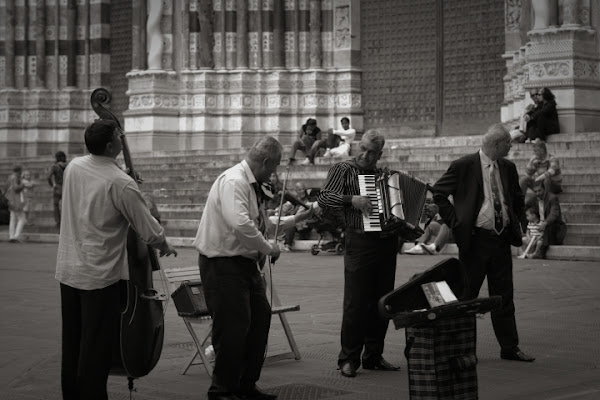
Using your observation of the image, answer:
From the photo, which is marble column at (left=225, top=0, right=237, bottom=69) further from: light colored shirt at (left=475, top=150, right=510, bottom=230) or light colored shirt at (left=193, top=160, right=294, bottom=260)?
light colored shirt at (left=193, top=160, right=294, bottom=260)

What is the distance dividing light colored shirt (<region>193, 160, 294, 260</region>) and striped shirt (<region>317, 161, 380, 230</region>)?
1.25m

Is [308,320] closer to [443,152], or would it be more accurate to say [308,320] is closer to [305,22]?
[443,152]

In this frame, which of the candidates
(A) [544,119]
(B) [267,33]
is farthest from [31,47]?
(A) [544,119]

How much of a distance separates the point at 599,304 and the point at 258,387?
17.7ft

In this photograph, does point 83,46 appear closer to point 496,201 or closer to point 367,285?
point 496,201

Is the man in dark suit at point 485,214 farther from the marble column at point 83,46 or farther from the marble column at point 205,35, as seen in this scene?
the marble column at point 83,46

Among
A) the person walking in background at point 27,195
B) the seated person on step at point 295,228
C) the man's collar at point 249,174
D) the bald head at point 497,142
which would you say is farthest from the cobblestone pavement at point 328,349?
the person walking in background at point 27,195

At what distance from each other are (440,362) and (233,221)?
5.39ft

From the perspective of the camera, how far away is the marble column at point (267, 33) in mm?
28781

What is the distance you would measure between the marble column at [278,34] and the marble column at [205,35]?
164cm

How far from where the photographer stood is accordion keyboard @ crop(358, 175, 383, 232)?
337 inches

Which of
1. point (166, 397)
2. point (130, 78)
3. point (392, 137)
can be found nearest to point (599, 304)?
point (166, 397)

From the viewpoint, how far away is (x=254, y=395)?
755cm

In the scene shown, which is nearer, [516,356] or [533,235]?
[516,356]
